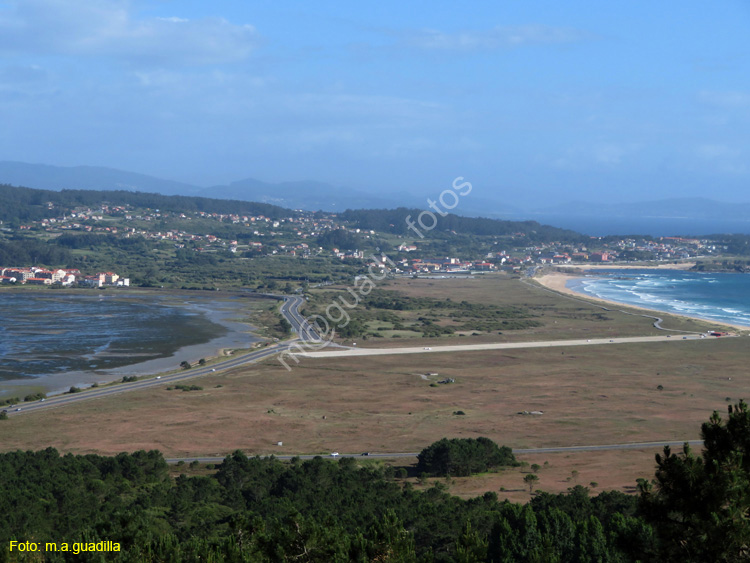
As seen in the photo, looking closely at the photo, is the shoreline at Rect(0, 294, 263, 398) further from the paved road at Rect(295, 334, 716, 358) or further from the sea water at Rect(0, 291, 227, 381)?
the paved road at Rect(295, 334, 716, 358)

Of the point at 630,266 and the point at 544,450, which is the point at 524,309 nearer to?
the point at 544,450

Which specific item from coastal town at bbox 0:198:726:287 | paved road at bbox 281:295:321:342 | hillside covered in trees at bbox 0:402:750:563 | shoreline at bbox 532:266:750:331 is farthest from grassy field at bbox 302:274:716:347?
hillside covered in trees at bbox 0:402:750:563

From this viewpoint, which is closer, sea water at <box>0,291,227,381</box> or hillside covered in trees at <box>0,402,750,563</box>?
hillside covered in trees at <box>0,402,750,563</box>

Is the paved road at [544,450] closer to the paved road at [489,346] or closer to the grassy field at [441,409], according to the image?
the grassy field at [441,409]

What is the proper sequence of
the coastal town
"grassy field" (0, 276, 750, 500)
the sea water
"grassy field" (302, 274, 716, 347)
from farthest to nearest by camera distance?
the coastal town → "grassy field" (302, 274, 716, 347) → the sea water → "grassy field" (0, 276, 750, 500)

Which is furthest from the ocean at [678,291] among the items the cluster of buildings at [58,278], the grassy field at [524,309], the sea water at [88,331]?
the cluster of buildings at [58,278]

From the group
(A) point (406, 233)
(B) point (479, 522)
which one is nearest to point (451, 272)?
(A) point (406, 233)

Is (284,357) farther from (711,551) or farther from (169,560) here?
(711,551)
